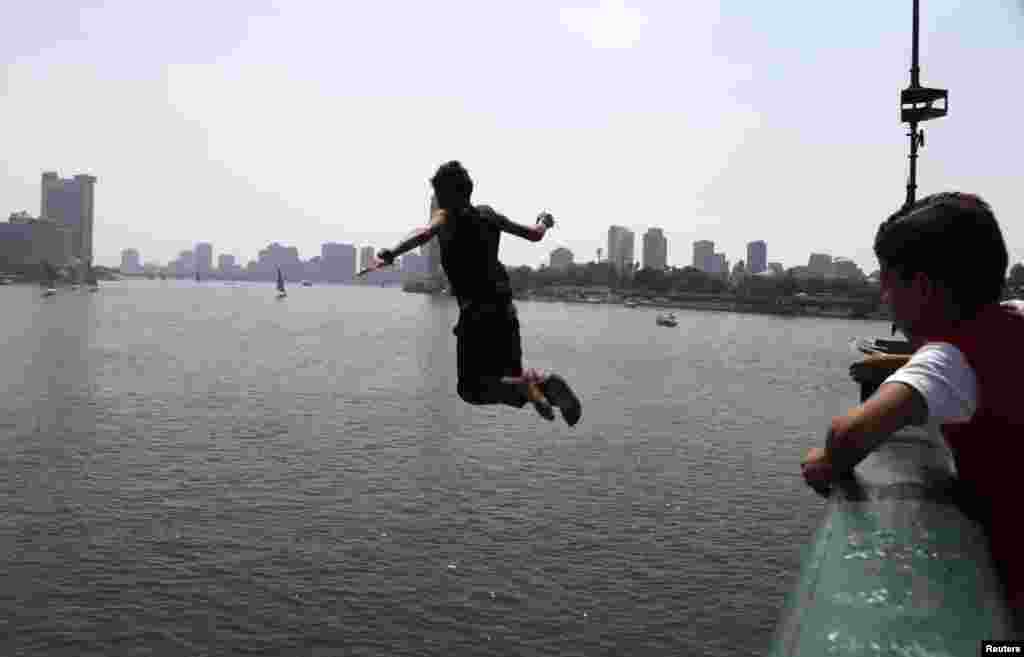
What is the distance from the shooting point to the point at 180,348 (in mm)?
92000

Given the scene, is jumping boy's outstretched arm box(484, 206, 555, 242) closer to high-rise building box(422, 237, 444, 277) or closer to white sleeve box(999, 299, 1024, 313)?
high-rise building box(422, 237, 444, 277)

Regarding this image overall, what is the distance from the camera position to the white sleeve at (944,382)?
102 inches

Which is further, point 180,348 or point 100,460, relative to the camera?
point 180,348

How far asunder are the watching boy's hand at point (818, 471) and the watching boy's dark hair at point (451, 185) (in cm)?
367

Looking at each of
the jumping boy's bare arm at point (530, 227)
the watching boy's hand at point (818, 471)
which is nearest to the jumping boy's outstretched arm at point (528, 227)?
the jumping boy's bare arm at point (530, 227)

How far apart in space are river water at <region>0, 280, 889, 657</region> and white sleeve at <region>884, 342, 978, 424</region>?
13.4 m

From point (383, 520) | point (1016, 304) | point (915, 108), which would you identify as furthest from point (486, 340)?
point (383, 520)

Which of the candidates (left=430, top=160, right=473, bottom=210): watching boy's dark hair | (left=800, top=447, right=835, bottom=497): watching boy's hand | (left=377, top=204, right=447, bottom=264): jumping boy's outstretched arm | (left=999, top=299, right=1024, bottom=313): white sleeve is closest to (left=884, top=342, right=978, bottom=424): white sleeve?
(left=800, top=447, right=835, bottom=497): watching boy's hand

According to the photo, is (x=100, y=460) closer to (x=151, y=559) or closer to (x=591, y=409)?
(x=151, y=559)

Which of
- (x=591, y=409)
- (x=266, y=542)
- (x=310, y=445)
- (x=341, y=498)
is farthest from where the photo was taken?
(x=591, y=409)

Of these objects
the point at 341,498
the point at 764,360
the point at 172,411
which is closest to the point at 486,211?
the point at 341,498

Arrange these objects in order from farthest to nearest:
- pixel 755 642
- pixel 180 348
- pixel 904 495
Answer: pixel 180 348
pixel 755 642
pixel 904 495

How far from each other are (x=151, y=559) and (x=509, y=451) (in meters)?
20.6

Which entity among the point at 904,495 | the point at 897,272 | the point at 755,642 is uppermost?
the point at 897,272
